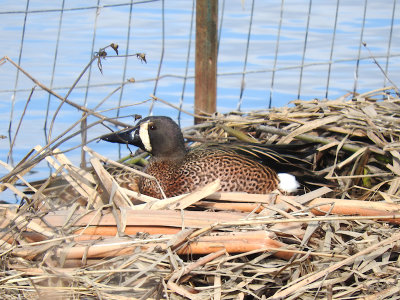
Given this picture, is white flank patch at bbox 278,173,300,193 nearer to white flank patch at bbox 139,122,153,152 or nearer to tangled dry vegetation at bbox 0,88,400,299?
tangled dry vegetation at bbox 0,88,400,299

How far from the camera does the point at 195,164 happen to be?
3.72 meters

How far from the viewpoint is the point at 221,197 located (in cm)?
316

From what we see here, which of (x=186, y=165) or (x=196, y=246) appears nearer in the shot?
(x=196, y=246)

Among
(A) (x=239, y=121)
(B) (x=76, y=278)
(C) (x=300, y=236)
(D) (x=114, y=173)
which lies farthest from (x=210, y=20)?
(B) (x=76, y=278)

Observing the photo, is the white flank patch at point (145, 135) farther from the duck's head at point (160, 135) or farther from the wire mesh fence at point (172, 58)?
the wire mesh fence at point (172, 58)

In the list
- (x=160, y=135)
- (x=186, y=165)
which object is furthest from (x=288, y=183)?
(x=160, y=135)

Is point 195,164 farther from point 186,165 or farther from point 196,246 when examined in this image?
point 196,246

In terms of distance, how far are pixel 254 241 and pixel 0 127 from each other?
3.65m

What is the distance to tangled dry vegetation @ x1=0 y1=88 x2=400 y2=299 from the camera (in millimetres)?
2537

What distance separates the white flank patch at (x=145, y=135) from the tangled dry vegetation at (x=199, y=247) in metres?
0.63

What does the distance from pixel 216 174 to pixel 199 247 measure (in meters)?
1.00

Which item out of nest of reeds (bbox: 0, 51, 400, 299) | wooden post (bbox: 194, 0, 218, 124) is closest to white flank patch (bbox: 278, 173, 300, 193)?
nest of reeds (bbox: 0, 51, 400, 299)

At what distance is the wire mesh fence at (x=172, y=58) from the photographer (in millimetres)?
6234

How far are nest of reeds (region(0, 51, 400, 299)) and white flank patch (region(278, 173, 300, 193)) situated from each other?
58 centimetres
